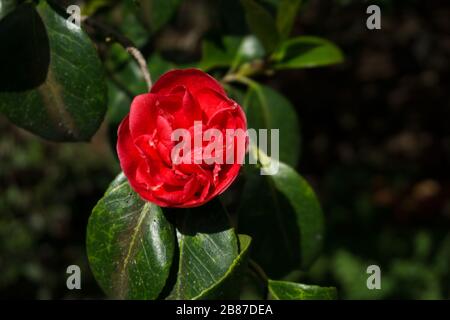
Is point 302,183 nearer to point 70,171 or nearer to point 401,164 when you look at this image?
point 70,171

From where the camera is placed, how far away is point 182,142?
2.99ft

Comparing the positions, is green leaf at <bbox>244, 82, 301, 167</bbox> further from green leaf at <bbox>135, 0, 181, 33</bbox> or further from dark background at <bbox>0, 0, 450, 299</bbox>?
dark background at <bbox>0, 0, 450, 299</bbox>

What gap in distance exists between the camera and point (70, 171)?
2.71 meters

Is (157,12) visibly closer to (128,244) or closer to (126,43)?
(126,43)

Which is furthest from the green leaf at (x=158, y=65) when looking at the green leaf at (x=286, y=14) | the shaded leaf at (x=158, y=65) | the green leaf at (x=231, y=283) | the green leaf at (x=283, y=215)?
the green leaf at (x=231, y=283)

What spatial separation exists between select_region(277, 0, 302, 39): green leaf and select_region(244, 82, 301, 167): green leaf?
12 centimetres

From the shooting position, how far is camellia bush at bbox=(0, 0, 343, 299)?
0.92m

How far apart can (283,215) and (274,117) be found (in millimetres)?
244

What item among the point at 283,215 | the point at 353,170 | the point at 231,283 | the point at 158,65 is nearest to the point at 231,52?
the point at 158,65

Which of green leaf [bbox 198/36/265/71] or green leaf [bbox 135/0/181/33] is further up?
green leaf [bbox 135/0/181/33]

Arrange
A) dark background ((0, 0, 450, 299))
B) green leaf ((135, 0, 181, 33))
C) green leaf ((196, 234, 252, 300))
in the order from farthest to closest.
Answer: dark background ((0, 0, 450, 299)) → green leaf ((135, 0, 181, 33)) → green leaf ((196, 234, 252, 300))

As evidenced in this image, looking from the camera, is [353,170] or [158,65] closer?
[158,65]

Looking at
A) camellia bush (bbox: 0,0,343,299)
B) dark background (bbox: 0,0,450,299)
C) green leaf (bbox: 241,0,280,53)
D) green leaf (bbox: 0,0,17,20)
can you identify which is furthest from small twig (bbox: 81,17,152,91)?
dark background (bbox: 0,0,450,299)
